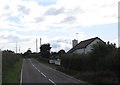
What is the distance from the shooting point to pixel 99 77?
3388 centimetres

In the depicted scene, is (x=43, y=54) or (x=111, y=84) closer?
(x=111, y=84)

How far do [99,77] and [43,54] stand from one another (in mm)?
89274

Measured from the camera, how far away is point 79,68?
48.6 m

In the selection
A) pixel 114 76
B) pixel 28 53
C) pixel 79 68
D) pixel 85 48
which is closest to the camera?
pixel 114 76

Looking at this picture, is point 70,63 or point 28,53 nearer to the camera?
point 70,63

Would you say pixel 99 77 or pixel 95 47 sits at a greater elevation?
pixel 95 47

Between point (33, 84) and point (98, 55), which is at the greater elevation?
point (98, 55)

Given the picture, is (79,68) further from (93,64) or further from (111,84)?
(111,84)

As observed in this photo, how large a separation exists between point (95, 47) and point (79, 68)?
29.6 feet

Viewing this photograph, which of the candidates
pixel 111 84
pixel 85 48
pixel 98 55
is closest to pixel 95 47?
pixel 98 55

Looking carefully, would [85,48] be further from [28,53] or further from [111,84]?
[28,53]

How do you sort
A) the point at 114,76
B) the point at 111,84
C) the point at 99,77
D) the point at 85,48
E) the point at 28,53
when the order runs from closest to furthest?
the point at 111,84 → the point at 114,76 → the point at 99,77 → the point at 85,48 → the point at 28,53

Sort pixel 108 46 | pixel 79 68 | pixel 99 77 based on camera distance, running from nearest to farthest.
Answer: pixel 99 77 → pixel 108 46 → pixel 79 68

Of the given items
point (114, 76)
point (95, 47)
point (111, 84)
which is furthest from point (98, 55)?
point (111, 84)
